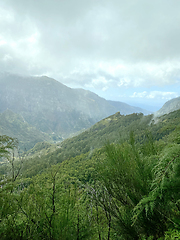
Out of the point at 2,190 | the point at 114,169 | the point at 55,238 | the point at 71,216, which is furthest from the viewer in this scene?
the point at 114,169

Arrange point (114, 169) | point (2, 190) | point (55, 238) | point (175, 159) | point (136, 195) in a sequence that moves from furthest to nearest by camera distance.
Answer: point (114, 169) → point (136, 195) → point (55, 238) → point (2, 190) → point (175, 159)

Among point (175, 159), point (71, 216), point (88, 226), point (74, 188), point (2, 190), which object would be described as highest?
point (2, 190)

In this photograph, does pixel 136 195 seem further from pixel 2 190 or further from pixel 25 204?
pixel 2 190

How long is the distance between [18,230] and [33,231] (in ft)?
1.60

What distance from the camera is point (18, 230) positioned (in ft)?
13.6

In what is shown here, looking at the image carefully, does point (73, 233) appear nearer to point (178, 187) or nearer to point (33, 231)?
point (33, 231)

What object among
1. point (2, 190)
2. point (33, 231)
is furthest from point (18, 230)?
point (2, 190)

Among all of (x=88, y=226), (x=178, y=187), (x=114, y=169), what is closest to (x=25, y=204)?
(x=88, y=226)

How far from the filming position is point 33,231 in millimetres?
4129

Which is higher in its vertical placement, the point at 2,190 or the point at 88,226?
the point at 2,190

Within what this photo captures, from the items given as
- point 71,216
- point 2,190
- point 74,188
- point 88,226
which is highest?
point 2,190

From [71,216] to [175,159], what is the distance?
12.6 feet

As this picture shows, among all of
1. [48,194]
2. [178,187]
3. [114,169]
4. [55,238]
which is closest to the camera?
[178,187]

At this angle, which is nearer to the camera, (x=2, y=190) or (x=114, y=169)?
(x=2, y=190)
